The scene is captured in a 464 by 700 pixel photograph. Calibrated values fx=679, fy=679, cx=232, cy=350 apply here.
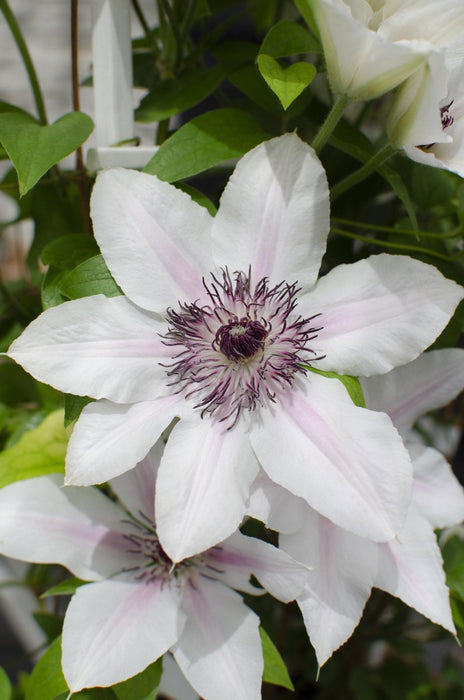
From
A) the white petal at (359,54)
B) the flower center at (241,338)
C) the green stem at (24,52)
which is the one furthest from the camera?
the green stem at (24,52)

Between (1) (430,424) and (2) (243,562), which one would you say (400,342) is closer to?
(2) (243,562)

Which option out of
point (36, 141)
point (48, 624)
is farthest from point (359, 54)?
point (48, 624)

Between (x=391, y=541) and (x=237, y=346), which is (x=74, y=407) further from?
(x=391, y=541)

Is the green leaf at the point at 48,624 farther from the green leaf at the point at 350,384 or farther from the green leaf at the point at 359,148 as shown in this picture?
the green leaf at the point at 359,148

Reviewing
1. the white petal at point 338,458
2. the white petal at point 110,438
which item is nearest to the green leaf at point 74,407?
the white petal at point 110,438

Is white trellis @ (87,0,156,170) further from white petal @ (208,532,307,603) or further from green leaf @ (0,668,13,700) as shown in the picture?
green leaf @ (0,668,13,700)

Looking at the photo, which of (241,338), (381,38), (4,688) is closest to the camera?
(381,38)

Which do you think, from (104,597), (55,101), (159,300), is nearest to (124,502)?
(104,597)
